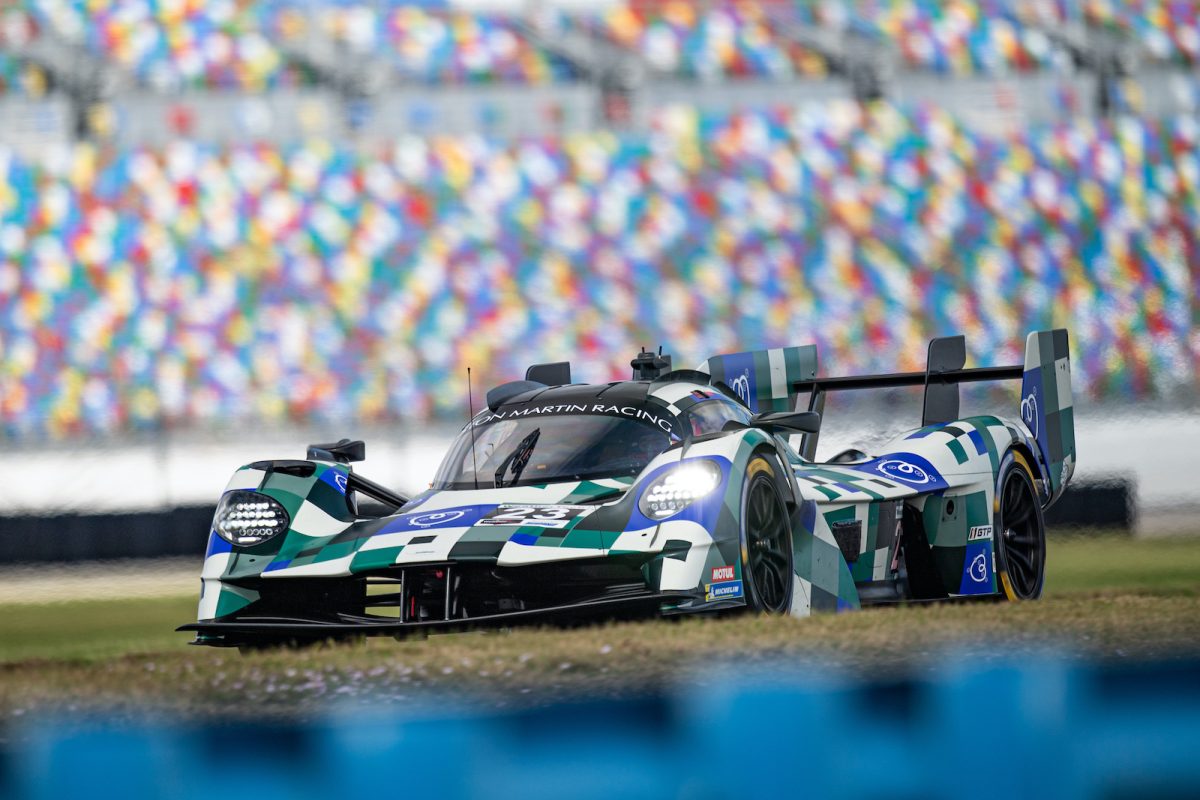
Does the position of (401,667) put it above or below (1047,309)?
below

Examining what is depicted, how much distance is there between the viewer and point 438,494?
4.30 m

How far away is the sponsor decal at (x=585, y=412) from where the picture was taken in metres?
4.45

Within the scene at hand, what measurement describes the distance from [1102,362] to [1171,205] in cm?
234

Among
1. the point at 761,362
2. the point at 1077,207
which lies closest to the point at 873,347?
→ the point at 1077,207

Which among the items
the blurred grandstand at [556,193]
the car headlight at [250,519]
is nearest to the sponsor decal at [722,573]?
the car headlight at [250,519]

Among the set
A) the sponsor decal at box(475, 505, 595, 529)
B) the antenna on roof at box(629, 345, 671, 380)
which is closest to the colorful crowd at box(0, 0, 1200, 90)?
the antenna on roof at box(629, 345, 671, 380)

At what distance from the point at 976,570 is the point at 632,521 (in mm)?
1535

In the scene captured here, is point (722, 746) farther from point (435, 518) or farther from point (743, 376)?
point (743, 376)

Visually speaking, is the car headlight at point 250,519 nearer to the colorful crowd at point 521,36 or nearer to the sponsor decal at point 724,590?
the sponsor decal at point 724,590

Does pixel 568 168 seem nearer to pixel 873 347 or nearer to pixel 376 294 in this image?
pixel 376 294

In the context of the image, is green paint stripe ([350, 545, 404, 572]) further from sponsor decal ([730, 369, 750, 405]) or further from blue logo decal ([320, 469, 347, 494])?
sponsor decal ([730, 369, 750, 405])

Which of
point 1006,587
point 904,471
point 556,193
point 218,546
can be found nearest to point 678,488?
point 218,546

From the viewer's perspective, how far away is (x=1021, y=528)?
5172 millimetres

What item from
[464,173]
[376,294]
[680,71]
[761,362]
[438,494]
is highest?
[680,71]
